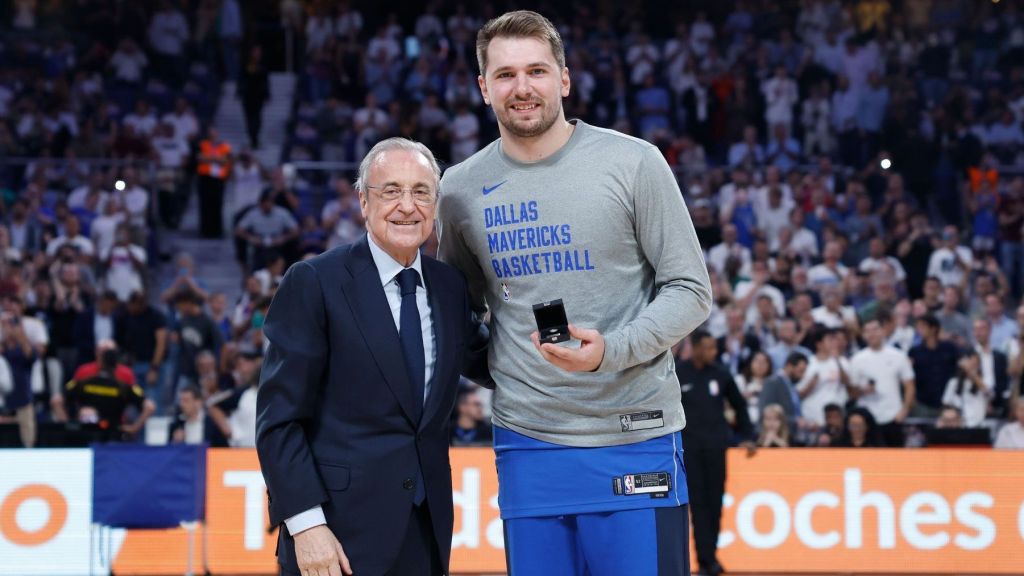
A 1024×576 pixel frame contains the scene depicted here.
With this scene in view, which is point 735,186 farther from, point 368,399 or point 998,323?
point 368,399

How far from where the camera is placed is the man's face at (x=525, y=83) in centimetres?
416

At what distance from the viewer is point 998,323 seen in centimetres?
1480

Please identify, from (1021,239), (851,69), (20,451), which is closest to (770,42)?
(851,69)

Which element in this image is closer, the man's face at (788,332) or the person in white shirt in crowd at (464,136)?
the man's face at (788,332)

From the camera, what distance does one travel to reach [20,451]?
1059 cm

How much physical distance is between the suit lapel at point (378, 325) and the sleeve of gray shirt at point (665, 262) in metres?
0.64

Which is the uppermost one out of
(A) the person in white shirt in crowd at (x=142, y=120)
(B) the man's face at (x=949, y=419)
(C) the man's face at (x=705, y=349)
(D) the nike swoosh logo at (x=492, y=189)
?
(A) the person in white shirt in crowd at (x=142, y=120)

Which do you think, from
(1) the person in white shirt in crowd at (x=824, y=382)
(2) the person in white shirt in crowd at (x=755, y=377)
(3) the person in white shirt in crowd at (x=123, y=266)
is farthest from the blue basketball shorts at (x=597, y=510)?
(3) the person in white shirt in crowd at (x=123, y=266)

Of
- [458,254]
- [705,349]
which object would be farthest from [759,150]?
[458,254]

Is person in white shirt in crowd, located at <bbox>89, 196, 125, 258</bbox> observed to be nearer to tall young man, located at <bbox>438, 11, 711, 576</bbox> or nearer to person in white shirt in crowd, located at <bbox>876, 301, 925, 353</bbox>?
person in white shirt in crowd, located at <bbox>876, 301, 925, 353</bbox>

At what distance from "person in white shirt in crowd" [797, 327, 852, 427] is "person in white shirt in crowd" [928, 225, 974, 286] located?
9.99ft

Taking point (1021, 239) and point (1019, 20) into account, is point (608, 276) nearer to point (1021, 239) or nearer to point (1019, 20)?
point (1021, 239)

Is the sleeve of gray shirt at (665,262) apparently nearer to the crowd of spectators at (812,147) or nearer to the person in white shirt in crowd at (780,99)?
the crowd of spectators at (812,147)

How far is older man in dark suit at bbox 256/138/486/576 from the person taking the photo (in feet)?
13.0
